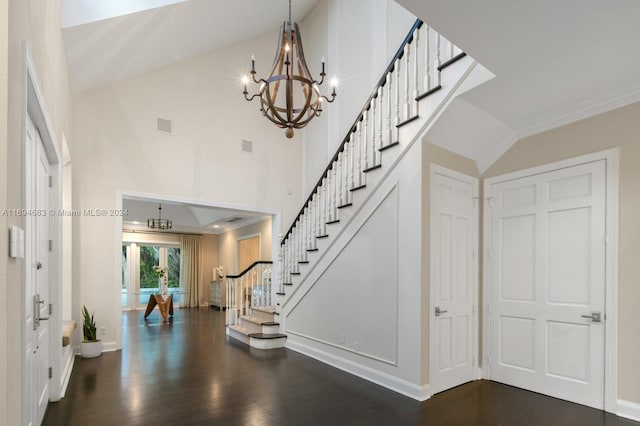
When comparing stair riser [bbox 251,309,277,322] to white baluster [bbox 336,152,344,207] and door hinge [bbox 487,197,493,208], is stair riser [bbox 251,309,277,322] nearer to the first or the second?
white baluster [bbox 336,152,344,207]

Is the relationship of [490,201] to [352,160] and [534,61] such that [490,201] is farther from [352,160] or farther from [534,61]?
[534,61]

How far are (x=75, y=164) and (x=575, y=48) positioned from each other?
606 centimetres

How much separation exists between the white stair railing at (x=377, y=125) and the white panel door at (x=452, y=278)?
0.79m

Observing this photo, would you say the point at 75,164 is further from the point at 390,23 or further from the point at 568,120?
the point at 568,120

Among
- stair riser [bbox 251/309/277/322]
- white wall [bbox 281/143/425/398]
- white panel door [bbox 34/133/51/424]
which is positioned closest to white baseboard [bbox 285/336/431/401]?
white wall [bbox 281/143/425/398]

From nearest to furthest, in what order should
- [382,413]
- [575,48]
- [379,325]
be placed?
1. [575,48]
2. [382,413]
3. [379,325]

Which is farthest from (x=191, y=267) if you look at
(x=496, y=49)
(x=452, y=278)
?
(x=496, y=49)

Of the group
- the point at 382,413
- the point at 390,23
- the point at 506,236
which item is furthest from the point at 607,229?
the point at 390,23

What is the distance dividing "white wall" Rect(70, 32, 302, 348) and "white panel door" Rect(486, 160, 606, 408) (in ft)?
13.9

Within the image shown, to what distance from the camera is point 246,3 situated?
611 centimetres

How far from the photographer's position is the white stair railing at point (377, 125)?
12.6ft

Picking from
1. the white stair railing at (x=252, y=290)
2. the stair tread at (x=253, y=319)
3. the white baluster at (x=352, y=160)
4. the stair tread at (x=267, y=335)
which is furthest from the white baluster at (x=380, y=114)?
the white stair railing at (x=252, y=290)

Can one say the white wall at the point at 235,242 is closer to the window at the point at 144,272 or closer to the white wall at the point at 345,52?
the window at the point at 144,272

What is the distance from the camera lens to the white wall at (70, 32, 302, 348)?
5535mm
